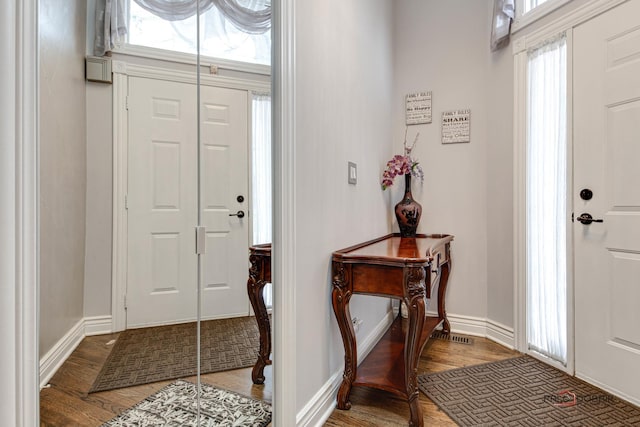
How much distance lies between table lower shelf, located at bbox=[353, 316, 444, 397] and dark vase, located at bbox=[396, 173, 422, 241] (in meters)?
0.75

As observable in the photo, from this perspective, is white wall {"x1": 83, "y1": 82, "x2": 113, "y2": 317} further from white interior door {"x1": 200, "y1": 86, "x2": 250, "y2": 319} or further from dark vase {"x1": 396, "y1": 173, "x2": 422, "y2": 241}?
dark vase {"x1": 396, "y1": 173, "x2": 422, "y2": 241}

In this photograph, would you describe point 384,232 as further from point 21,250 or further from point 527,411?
point 21,250

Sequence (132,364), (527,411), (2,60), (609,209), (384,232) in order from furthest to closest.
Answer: (384,232)
(609,209)
(527,411)
(132,364)
(2,60)

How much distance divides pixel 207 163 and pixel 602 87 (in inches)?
87.6

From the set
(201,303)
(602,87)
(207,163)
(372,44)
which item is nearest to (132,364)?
(201,303)

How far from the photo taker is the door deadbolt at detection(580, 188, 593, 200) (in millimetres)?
2093

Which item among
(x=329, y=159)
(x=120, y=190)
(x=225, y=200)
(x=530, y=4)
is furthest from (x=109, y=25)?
(x=530, y=4)

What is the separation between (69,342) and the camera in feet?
2.52

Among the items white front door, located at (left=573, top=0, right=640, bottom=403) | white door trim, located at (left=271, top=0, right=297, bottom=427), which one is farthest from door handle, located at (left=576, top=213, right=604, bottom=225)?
white door trim, located at (left=271, top=0, right=297, bottom=427)

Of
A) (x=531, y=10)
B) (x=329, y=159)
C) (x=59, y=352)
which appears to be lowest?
(x=59, y=352)

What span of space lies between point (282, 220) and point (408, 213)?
5.73 ft

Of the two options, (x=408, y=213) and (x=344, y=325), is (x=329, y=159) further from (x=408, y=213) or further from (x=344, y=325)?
(x=408, y=213)

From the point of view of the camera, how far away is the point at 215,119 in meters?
1.25

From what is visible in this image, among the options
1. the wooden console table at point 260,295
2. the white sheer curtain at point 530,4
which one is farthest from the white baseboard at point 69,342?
A: the white sheer curtain at point 530,4
